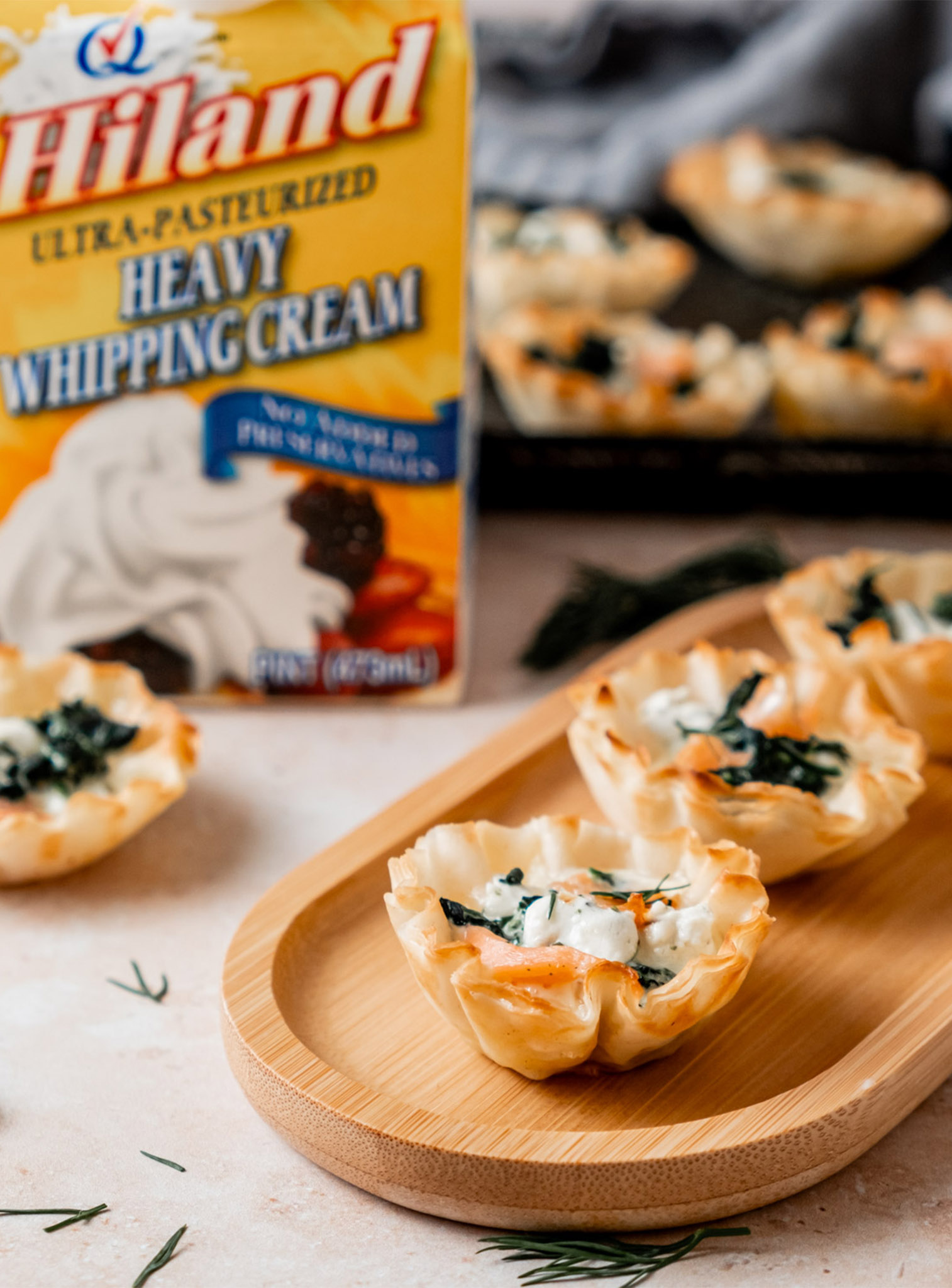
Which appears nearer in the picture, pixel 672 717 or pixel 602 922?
pixel 602 922

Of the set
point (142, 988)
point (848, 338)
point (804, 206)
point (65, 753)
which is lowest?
point (142, 988)

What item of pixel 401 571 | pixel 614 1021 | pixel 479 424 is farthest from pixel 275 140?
pixel 614 1021

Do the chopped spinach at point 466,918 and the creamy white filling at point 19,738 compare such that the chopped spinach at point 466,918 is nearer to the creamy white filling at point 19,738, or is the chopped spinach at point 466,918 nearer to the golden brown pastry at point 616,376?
the creamy white filling at point 19,738

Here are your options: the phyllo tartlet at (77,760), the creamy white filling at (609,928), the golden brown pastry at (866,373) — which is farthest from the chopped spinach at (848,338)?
the creamy white filling at (609,928)

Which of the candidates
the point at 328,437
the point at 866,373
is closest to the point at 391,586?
the point at 328,437

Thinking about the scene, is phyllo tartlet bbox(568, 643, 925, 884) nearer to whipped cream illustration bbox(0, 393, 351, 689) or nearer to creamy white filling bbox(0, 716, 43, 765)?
whipped cream illustration bbox(0, 393, 351, 689)

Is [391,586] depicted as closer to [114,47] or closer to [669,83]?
[114,47]

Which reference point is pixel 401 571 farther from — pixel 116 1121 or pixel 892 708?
pixel 116 1121
